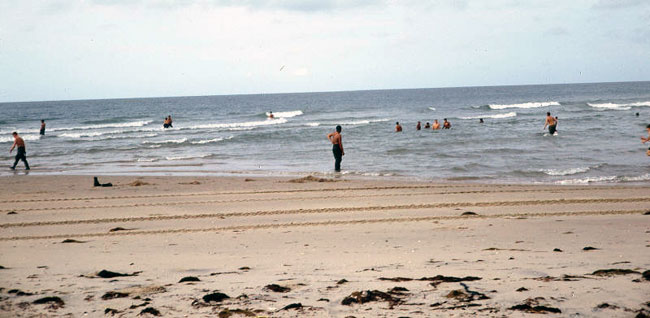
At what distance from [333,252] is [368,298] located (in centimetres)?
228

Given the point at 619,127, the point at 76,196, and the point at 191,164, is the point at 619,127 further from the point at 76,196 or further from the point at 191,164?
the point at 76,196

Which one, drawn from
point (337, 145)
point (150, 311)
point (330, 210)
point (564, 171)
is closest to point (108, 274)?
point (150, 311)

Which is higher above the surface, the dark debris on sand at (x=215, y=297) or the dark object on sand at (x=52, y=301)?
the dark debris on sand at (x=215, y=297)

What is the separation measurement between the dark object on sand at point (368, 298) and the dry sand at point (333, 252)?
2 centimetres

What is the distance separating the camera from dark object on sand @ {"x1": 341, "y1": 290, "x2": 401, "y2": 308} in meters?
4.33

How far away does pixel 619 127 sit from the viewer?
32.9m

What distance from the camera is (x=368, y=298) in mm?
4410

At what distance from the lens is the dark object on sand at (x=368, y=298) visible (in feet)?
14.2

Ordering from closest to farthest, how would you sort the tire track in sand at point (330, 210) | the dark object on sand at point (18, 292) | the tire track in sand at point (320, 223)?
the dark object on sand at point (18, 292) < the tire track in sand at point (320, 223) < the tire track in sand at point (330, 210)

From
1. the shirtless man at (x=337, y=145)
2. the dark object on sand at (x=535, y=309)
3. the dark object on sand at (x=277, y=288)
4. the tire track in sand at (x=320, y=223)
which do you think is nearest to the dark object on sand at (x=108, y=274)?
the dark object on sand at (x=277, y=288)

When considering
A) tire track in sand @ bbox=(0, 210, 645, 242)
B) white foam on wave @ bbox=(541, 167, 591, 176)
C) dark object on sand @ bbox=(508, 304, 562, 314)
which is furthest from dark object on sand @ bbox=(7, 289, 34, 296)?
white foam on wave @ bbox=(541, 167, 591, 176)

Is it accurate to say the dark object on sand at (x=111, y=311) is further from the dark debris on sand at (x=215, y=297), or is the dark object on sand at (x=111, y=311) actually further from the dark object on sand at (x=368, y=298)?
the dark object on sand at (x=368, y=298)

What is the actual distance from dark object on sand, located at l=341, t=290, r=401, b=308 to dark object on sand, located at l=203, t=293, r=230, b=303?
936 mm

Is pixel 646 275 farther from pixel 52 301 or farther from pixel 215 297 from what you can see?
pixel 52 301
